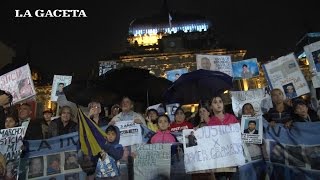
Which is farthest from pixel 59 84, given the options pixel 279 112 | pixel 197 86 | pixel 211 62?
pixel 279 112

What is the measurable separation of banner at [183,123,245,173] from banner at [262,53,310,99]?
3495 millimetres

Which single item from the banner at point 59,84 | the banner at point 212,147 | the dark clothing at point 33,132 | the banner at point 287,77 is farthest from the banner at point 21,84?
the banner at point 287,77

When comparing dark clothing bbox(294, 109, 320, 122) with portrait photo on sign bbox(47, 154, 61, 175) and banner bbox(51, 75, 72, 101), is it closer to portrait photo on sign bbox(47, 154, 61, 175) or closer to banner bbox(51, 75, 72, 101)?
portrait photo on sign bbox(47, 154, 61, 175)

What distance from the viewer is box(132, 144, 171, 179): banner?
609 cm

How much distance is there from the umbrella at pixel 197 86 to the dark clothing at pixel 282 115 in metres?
1.93

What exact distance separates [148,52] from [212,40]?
10698 mm

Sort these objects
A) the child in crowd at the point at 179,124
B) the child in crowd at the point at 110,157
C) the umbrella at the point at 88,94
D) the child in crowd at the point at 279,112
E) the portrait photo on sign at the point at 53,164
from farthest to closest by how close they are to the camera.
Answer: the umbrella at the point at 88,94, the child in crowd at the point at 179,124, the child in crowd at the point at 279,112, the portrait photo on sign at the point at 53,164, the child in crowd at the point at 110,157

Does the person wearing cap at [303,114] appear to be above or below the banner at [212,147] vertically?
above

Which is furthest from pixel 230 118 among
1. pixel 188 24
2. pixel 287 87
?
pixel 188 24

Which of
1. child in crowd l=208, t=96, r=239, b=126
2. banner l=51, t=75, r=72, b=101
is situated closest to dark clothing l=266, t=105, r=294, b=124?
child in crowd l=208, t=96, r=239, b=126

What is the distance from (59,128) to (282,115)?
15.7 feet

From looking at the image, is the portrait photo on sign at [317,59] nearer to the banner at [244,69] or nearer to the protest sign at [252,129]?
the protest sign at [252,129]

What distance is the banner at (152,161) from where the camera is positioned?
6.09 metres

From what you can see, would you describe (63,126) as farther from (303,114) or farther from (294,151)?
(303,114)
